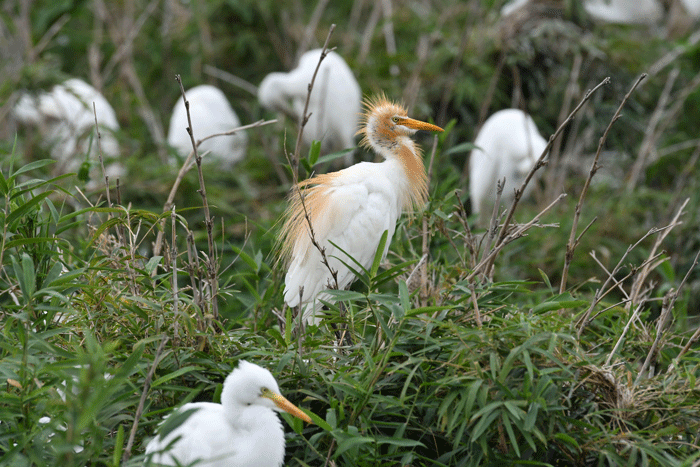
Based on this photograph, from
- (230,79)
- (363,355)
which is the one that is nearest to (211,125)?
(230,79)

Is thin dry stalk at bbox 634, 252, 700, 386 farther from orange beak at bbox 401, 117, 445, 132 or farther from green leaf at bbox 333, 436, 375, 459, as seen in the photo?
orange beak at bbox 401, 117, 445, 132

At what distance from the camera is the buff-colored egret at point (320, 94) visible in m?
4.36

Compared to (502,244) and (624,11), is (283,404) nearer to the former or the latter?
(502,244)

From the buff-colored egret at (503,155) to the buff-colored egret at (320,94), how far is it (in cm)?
84

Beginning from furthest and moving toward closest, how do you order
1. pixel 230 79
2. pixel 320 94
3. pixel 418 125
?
pixel 230 79 → pixel 320 94 → pixel 418 125

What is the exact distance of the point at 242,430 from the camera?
4.14 ft

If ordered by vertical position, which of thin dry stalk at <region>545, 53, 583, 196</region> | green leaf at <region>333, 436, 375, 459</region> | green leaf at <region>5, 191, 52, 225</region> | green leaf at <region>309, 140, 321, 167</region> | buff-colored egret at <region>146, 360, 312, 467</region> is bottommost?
thin dry stalk at <region>545, 53, 583, 196</region>

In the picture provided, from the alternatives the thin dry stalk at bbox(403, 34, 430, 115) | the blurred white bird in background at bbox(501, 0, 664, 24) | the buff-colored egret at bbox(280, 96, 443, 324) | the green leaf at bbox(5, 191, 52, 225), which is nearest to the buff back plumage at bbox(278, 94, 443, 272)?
the buff-colored egret at bbox(280, 96, 443, 324)

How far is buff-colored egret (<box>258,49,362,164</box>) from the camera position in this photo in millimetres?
4355

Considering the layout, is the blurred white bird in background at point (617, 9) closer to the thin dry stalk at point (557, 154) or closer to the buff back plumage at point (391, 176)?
the thin dry stalk at point (557, 154)

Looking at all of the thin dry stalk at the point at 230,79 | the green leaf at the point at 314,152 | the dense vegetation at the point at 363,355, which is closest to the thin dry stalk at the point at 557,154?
the dense vegetation at the point at 363,355

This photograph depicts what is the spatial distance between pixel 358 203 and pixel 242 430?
0.87m

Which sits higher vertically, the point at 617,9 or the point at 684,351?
the point at 617,9

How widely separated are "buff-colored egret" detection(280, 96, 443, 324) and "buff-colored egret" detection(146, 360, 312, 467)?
68cm
